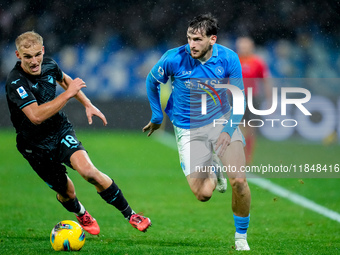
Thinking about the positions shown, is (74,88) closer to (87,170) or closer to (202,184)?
(87,170)

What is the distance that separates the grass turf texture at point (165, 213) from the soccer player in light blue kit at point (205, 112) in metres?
0.53

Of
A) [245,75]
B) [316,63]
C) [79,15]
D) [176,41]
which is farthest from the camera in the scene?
[79,15]

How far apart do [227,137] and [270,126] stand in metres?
11.1

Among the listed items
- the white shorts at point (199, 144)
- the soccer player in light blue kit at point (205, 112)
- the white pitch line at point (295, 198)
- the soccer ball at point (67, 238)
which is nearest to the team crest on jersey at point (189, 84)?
the soccer player in light blue kit at point (205, 112)

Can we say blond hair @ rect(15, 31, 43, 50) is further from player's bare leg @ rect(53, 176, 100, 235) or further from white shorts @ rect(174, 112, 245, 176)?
white shorts @ rect(174, 112, 245, 176)

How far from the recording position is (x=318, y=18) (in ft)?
66.0

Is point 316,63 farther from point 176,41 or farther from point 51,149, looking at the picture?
point 51,149

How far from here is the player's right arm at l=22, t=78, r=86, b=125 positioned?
5.61 meters

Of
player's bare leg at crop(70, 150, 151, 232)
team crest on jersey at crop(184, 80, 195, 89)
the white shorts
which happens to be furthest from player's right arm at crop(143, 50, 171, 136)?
player's bare leg at crop(70, 150, 151, 232)

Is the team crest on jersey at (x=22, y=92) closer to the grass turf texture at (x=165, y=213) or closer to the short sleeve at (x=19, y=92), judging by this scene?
the short sleeve at (x=19, y=92)

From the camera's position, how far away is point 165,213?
26.8 feet

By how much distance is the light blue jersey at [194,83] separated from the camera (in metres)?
6.06

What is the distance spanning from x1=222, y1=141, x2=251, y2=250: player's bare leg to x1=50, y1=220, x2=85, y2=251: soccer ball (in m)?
1.38

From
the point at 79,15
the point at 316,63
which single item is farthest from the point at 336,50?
the point at 79,15
